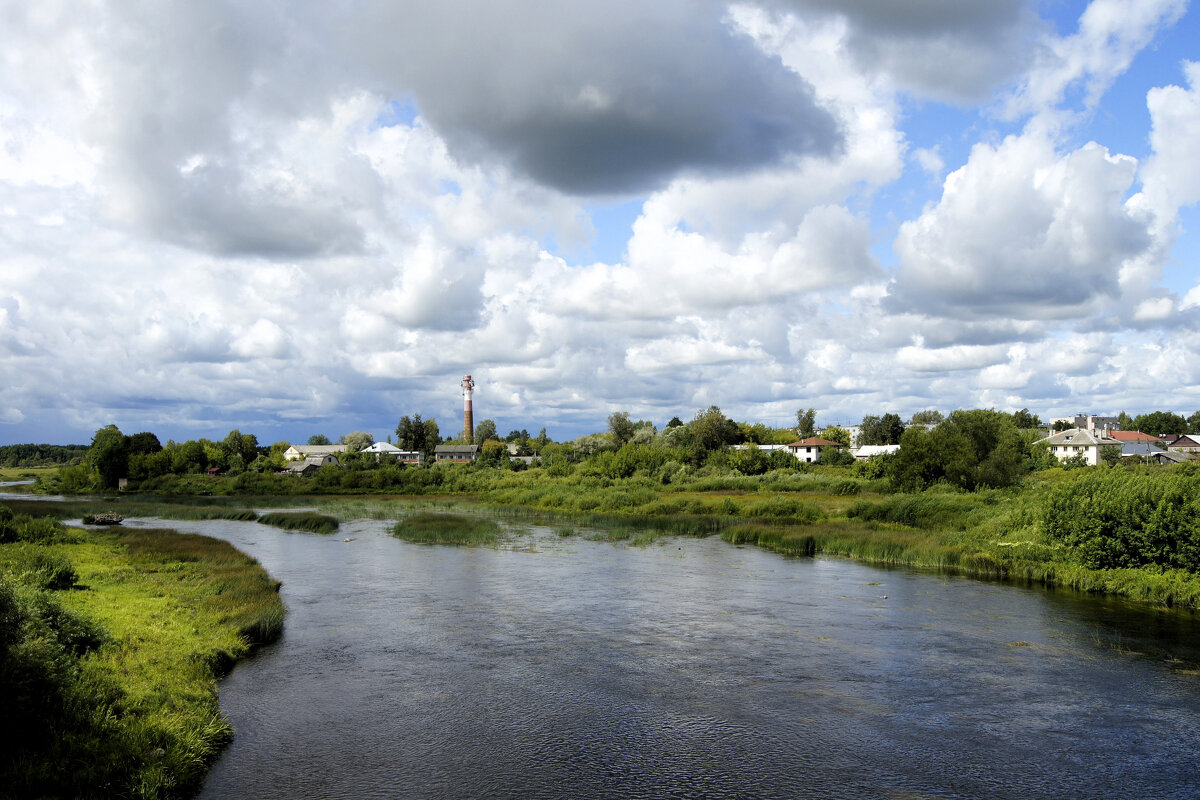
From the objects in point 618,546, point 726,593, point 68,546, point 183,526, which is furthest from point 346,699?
point 183,526

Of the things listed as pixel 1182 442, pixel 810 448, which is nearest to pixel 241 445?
pixel 810 448

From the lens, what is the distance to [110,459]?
121688 millimetres

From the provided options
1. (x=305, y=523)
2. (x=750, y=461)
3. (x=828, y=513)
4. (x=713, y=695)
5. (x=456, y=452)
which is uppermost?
(x=456, y=452)

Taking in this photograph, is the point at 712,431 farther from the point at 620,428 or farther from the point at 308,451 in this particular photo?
the point at 308,451

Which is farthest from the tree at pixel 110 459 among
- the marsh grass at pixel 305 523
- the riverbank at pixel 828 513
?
the marsh grass at pixel 305 523

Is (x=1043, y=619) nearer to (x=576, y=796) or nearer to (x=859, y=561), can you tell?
(x=859, y=561)

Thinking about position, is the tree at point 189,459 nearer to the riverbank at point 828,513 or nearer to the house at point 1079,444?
the riverbank at point 828,513

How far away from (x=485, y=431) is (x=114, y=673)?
176607mm

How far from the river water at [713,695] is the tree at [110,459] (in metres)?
111

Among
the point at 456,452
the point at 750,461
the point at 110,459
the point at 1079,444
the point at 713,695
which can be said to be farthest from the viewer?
the point at 456,452

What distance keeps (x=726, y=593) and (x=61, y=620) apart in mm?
21746

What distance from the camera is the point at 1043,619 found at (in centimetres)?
2575

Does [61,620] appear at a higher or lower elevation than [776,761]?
higher

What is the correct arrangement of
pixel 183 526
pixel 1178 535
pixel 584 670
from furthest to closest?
pixel 183 526
pixel 1178 535
pixel 584 670
